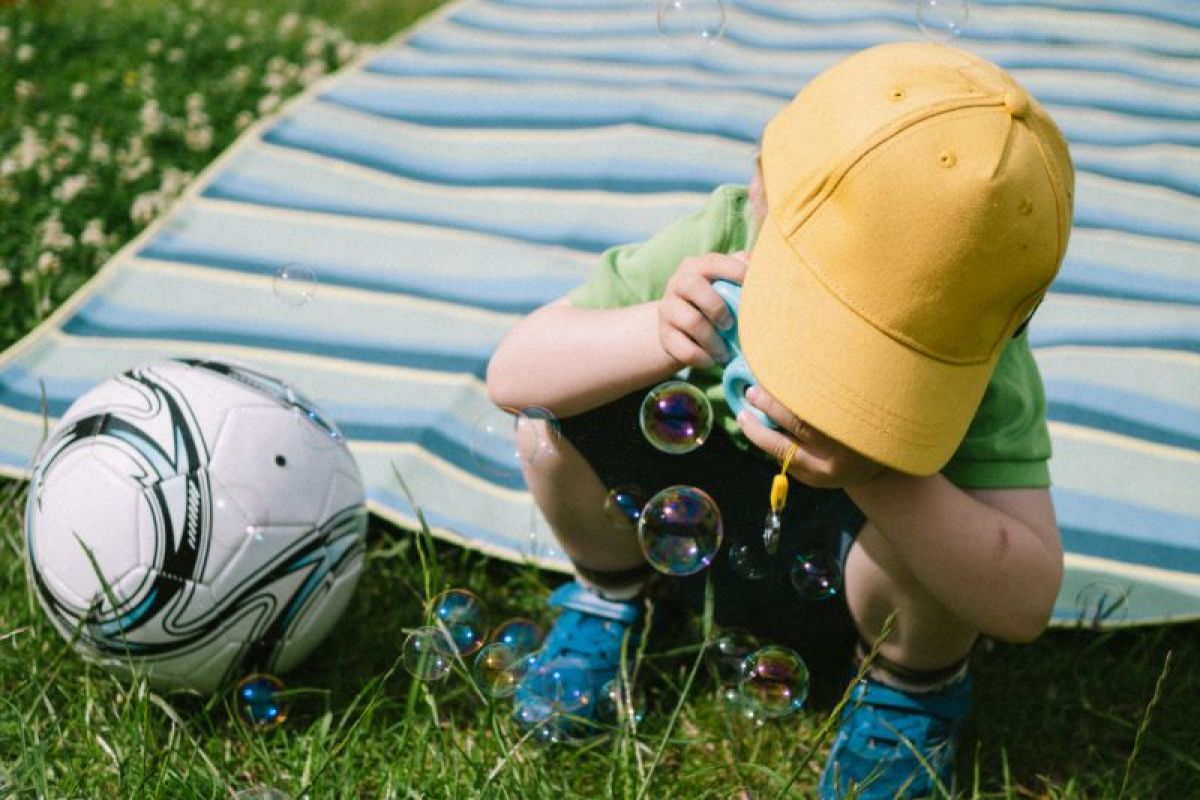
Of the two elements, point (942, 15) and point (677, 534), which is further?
point (942, 15)

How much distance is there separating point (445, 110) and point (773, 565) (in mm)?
1917

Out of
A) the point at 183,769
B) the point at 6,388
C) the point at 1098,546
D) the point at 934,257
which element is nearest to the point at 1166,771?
the point at 1098,546

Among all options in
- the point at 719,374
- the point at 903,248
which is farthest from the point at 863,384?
the point at 719,374

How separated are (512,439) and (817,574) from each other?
756mm

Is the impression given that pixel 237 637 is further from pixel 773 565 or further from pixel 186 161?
pixel 186 161

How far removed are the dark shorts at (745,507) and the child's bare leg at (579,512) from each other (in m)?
0.02

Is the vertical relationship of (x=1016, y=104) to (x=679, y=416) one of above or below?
above

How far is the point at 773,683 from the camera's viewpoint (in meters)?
1.75

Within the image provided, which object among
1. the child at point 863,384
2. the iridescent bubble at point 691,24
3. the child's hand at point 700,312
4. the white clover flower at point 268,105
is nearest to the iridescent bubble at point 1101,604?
the child at point 863,384

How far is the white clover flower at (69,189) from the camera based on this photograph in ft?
10.5

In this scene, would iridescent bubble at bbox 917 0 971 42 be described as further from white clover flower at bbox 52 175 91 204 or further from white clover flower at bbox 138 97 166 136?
white clover flower at bbox 138 97 166 136

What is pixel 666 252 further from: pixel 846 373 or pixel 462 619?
pixel 462 619

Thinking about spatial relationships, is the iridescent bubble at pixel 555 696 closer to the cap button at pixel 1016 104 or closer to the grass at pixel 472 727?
the grass at pixel 472 727

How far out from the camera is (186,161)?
3.48 meters
